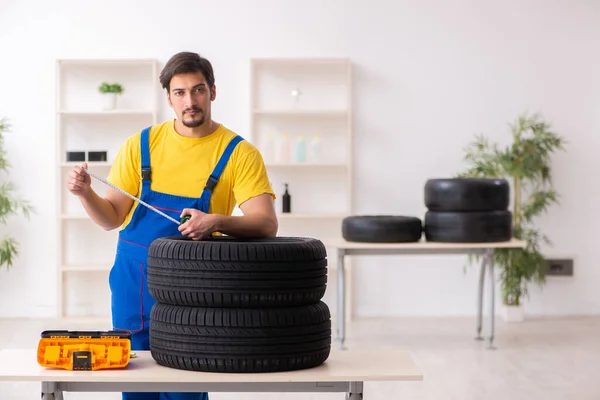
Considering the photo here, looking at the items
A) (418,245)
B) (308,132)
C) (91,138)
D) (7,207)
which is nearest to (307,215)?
(308,132)

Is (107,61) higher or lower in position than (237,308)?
higher

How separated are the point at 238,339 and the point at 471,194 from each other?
11.2 ft

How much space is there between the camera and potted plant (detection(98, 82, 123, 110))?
6275mm

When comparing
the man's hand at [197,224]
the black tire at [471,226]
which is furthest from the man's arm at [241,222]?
the black tire at [471,226]

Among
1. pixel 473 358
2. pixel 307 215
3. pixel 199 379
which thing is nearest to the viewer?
pixel 199 379

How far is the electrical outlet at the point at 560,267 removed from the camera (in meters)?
6.64

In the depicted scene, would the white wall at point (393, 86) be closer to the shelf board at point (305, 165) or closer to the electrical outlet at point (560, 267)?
the electrical outlet at point (560, 267)

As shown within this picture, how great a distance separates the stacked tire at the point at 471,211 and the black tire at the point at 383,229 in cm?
16

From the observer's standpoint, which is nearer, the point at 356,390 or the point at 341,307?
the point at 356,390

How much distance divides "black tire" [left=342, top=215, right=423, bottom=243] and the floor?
66 cm

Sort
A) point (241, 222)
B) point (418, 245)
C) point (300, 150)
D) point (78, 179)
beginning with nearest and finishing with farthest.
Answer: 1. point (78, 179)
2. point (241, 222)
3. point (418, 245)
4. point (300, 150)

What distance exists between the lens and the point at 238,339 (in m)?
2.10

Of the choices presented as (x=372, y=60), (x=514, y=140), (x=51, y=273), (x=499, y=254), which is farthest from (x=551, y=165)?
(x=51, y=273)

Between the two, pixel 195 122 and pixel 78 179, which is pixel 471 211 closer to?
pixel 195 122
